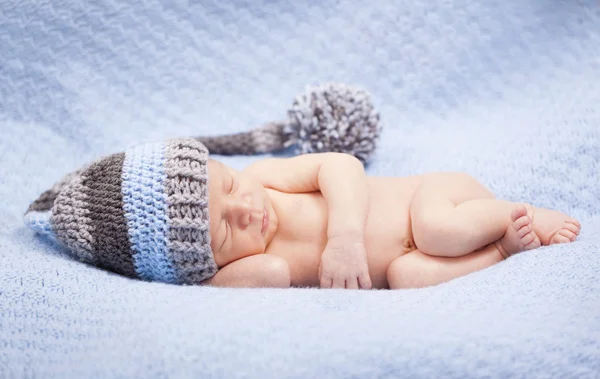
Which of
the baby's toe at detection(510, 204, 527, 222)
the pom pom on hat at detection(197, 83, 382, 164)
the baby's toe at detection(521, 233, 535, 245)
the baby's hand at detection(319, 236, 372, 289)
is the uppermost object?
the pom pom on hat at detection(197, 83, 382, 164)


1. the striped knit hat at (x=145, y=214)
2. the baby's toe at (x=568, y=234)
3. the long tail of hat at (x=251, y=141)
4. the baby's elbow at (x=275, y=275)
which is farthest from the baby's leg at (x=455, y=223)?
the long tail of hat at (x=251, y=141)

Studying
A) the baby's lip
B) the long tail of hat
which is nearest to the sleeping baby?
the baby's lip

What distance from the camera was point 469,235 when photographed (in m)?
1.32

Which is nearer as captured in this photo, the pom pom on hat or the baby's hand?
the baby's hand

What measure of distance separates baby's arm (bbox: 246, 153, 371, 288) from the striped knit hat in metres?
0.25

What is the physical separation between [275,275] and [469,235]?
1.35ft

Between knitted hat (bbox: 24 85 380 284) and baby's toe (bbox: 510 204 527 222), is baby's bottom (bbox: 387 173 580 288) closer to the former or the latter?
baby's toe (bbox: 510 204 527 222)

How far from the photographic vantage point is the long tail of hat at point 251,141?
1.95 m

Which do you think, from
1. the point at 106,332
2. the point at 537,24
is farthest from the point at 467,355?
the point at 537,24

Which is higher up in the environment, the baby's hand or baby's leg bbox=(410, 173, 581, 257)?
baby's leg bbox=(410, 173, 581, 257)

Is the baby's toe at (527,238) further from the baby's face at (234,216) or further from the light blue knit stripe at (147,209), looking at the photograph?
the light blue knit stripe at (147,209)

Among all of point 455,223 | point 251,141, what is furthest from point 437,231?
point 251,141

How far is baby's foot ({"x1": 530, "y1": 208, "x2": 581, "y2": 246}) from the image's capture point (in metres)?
1.33

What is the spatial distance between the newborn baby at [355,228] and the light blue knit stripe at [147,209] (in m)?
0.10
